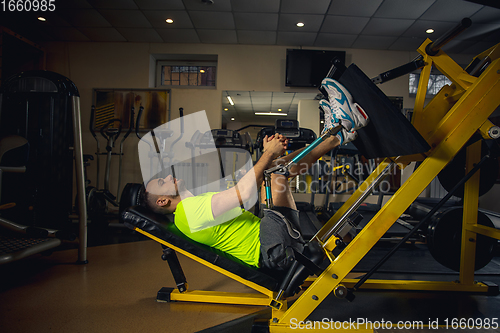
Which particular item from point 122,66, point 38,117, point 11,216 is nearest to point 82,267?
point 11,216

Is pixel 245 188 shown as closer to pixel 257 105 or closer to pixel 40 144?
pixel 40 144

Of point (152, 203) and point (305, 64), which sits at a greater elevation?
point (305, 64)

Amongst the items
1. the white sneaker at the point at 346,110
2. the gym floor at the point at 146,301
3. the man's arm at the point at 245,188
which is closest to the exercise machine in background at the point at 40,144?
the gym floor at the point at 146,301

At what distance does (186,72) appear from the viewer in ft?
16.1

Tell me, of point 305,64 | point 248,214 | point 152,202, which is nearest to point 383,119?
point 248,214

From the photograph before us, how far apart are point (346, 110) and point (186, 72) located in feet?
14.1

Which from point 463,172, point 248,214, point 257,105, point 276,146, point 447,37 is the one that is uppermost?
point 257,105

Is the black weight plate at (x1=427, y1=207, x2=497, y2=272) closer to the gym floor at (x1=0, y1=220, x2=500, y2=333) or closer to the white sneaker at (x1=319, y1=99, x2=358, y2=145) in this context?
the gym floor at (x1=0, y1=220, x2=500, y2=333)

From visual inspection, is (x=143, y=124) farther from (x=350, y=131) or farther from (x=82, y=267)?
(x=350, y=131)

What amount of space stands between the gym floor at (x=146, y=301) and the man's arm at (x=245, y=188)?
2.08 ft

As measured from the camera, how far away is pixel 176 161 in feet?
14.5

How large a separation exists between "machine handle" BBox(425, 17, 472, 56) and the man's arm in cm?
90

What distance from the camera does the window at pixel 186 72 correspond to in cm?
486

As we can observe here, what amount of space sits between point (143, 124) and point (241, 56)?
214cm
